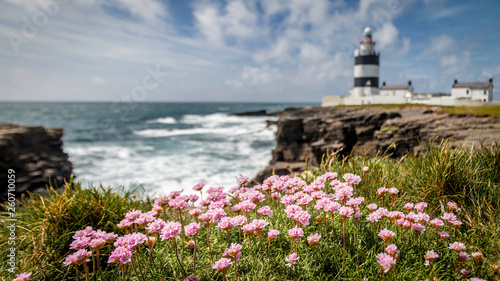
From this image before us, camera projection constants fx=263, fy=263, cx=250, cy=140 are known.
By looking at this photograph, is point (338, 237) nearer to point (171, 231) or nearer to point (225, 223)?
point (225, 223)

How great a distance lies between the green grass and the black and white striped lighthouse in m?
51.1

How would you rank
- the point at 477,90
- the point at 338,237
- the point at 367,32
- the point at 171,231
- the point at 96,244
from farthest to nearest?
the point at 367,32
the point at 477,90
the point at 338,237
the point at 171,231
the point at 96,244

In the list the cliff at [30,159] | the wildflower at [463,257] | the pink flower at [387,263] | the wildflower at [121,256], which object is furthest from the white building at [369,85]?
the wildflower at [121,256]

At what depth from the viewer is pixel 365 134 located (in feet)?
65.5

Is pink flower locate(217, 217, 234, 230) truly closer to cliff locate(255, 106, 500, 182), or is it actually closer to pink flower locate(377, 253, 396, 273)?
pink flower locate(377, 253, 396, 273)

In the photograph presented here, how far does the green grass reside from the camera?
2566 millimetres

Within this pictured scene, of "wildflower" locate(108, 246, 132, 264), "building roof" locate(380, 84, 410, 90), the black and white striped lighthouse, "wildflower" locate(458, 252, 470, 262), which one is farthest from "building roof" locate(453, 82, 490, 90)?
"wildflower" locate(108, 246, 132, 264)

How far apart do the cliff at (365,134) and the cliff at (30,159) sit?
11296mm

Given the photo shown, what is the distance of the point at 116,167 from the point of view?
23844 mm

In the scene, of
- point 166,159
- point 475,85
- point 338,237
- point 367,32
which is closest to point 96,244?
point 338,237

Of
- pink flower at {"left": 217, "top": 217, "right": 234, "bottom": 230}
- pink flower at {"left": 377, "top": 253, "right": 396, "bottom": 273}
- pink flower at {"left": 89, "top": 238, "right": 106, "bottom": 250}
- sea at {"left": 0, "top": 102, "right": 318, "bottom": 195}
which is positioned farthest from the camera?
sea at {"left": 0, "top": 102, "right": 318, "bottom": 195}

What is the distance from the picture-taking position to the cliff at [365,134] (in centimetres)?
1426

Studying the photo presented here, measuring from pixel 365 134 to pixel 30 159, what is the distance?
2108 centimetres

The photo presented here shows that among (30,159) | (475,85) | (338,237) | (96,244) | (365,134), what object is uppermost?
(475,85)
